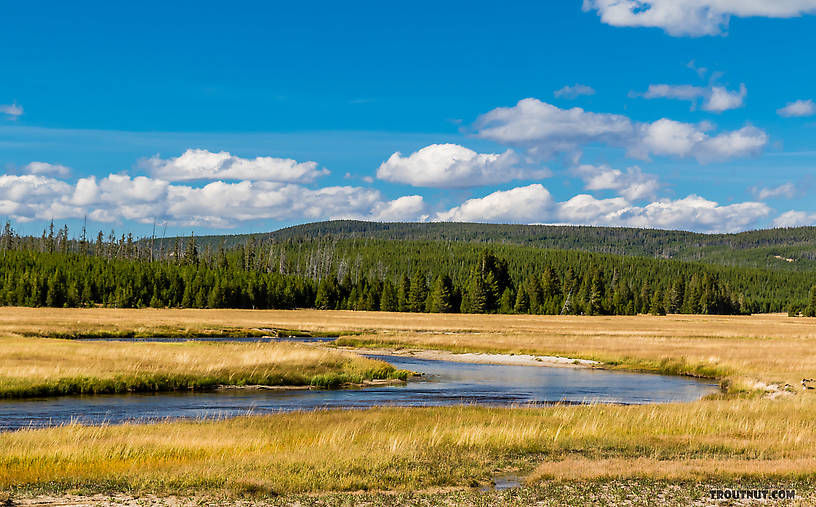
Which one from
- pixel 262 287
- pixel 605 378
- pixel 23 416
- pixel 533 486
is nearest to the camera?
pixel 533 486

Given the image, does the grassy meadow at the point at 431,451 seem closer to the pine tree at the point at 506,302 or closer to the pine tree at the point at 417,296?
the pine tree at the point at 506,302

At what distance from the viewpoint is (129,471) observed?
49.4 ft

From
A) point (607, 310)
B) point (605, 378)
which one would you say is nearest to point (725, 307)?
point (607, 310)

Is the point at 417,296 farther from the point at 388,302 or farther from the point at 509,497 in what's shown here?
the point at 509,497

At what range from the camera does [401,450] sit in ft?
57.8

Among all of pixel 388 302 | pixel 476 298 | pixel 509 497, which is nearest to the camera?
pixel 509 497

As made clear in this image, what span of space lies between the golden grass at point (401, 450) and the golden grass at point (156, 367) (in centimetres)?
1300

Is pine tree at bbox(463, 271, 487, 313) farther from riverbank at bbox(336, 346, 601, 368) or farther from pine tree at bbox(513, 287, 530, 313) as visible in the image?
riverbank at bbox(336, 346, 601, 368)

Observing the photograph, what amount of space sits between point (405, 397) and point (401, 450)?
15551mm

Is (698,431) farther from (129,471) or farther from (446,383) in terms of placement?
(446,383)

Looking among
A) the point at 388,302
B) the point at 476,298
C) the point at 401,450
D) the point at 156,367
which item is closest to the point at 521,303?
the point at 476,298

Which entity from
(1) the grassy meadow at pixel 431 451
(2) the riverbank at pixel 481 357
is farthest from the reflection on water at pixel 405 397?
(1) the grassy meadow at pixel 431 451

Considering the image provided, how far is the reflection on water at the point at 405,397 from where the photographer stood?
87.2ft

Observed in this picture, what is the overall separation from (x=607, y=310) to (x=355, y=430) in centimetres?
13946
